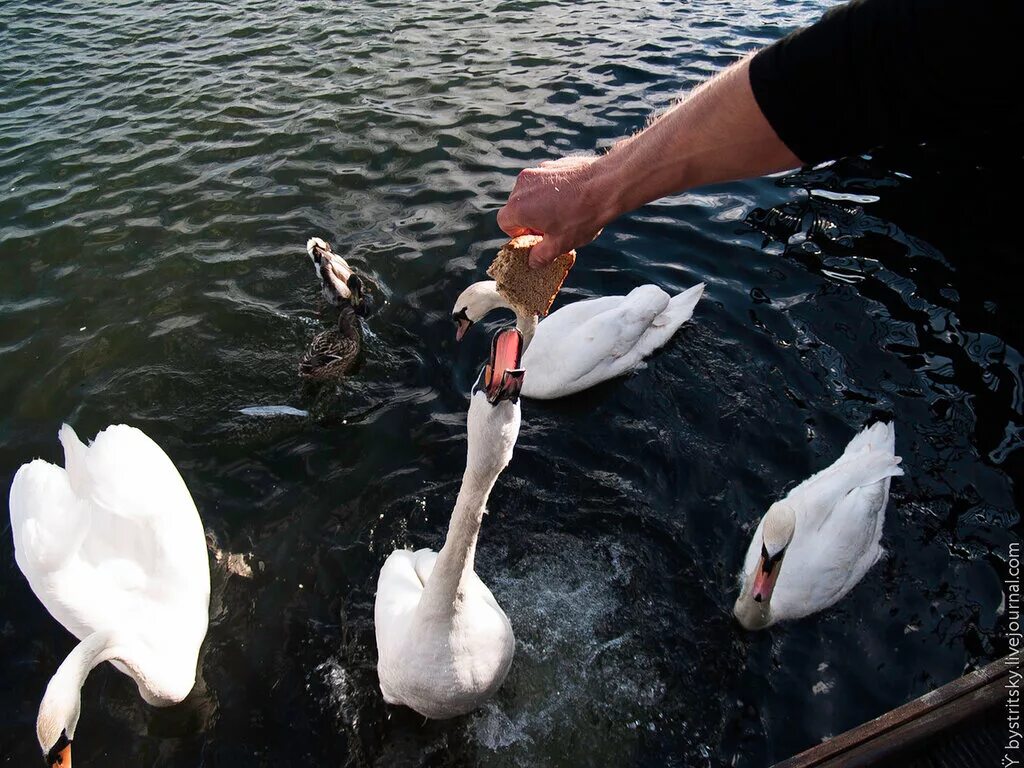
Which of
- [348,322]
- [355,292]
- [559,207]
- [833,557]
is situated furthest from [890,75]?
[355,292]

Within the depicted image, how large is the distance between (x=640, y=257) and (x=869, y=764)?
553 centimetres

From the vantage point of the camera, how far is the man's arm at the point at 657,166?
93.6 inches

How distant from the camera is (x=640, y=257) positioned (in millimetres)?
7328

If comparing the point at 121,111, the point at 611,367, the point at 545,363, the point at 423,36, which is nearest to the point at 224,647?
the point at 545,363

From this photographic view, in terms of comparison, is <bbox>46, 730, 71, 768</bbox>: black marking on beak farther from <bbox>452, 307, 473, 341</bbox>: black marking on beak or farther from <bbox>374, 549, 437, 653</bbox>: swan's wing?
<bbox>452, 307, 473, 341</bbox>: black marking on beak

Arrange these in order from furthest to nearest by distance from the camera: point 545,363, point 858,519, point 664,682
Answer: point 545,363 < point 858,519 < point 664,682

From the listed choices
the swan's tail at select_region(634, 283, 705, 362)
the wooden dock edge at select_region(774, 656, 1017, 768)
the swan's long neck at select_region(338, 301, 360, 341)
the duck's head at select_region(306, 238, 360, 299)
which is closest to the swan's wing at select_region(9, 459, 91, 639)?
the swan's long neck at select_region(338, 301, 360, 341)

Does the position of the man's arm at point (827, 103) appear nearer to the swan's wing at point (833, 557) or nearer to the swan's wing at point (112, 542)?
the swan's wing at point (833, 557)

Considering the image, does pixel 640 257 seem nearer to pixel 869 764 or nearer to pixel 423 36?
pixel 869 764

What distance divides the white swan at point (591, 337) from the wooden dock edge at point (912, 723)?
342 cm

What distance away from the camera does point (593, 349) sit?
5.68m

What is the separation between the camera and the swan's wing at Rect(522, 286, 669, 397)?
18.7ft

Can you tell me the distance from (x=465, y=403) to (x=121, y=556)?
271 centimetres

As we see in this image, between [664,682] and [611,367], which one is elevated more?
[611,367]
